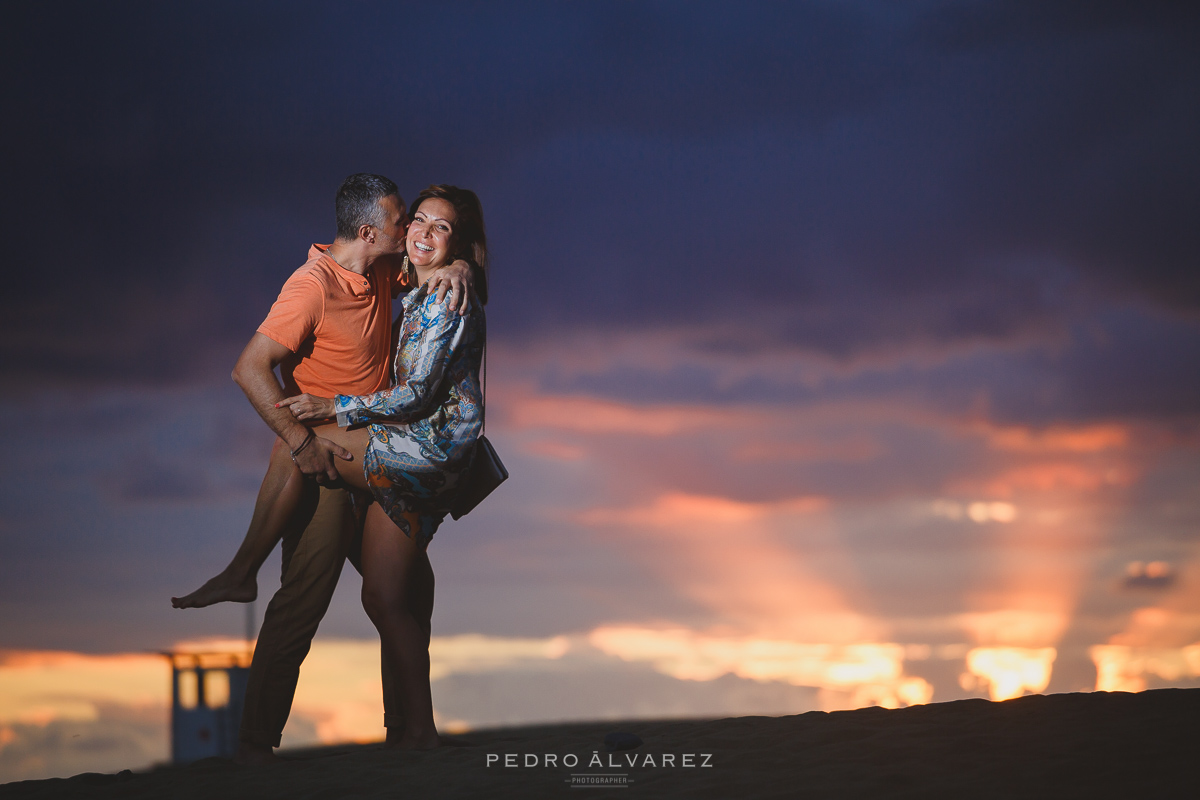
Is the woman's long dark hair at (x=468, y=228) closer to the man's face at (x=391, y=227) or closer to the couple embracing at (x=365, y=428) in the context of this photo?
the couple embracing at (x=365, y=428)

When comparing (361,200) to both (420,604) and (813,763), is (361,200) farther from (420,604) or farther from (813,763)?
(813,763)

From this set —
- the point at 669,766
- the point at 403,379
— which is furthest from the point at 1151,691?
the point at 403,379

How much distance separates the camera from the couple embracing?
4977 millimetres

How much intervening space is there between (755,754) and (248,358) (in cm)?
311

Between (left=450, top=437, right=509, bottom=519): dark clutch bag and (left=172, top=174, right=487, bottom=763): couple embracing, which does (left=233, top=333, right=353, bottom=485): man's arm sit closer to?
(left=172, top=174, right=487, bottom=763): couple embracing

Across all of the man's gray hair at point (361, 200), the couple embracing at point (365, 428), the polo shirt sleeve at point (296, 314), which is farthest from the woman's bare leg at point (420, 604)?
the man's gray hair at point (361, 200)

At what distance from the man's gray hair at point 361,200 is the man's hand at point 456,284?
1.85 ft

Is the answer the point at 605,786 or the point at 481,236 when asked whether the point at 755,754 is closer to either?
the point at 605,786

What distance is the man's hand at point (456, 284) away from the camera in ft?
16.1

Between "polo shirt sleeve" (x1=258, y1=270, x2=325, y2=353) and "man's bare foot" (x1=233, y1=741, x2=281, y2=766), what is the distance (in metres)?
2.03

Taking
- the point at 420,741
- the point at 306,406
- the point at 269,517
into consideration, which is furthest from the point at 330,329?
the point at 420,741

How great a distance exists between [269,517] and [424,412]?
3.17ft

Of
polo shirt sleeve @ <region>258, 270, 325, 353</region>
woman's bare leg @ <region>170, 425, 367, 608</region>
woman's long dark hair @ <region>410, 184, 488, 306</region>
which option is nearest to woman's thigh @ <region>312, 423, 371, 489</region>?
woman's bare leg @ <region>170, 425, 367, 608</region>

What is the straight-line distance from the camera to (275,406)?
5008mm
